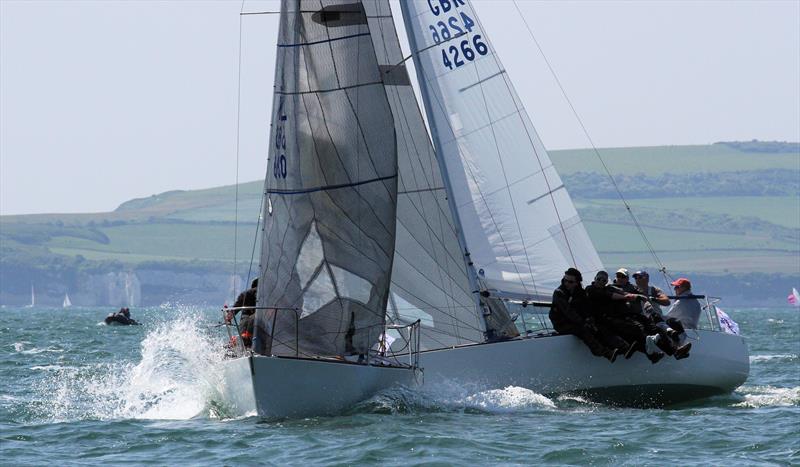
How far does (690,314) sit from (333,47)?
5.36m

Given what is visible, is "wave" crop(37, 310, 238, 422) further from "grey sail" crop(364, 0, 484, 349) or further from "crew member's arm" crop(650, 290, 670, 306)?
"crew member's arm" crop(650, 290, 670, 306)

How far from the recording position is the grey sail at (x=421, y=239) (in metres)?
A: 17.4

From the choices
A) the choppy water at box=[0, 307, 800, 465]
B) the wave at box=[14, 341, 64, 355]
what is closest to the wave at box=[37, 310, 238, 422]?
the choppy water at box=[0, 307, 800, 465]

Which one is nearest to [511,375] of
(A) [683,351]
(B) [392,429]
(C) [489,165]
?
(A) [683,351]

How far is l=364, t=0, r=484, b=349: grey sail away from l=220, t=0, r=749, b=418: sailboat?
2cm

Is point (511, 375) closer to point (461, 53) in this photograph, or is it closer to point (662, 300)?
point (662, 300)

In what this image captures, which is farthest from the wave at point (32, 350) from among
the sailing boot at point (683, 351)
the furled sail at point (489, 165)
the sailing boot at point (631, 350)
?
the sailing boot at point (683, 351)

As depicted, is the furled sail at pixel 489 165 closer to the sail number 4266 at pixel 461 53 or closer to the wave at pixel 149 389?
the sail number 4266 at pixel 461 53

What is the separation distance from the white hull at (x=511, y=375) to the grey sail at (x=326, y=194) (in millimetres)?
553

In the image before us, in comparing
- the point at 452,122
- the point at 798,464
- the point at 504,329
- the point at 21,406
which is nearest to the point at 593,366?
the point at 504,329

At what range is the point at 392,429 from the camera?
45.5 feet

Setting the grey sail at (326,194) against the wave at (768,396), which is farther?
the wave at (768,396)

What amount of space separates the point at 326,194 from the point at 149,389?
520 centimetres

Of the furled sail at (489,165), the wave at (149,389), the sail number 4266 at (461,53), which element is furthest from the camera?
the sail number 4266 at (461,53)
